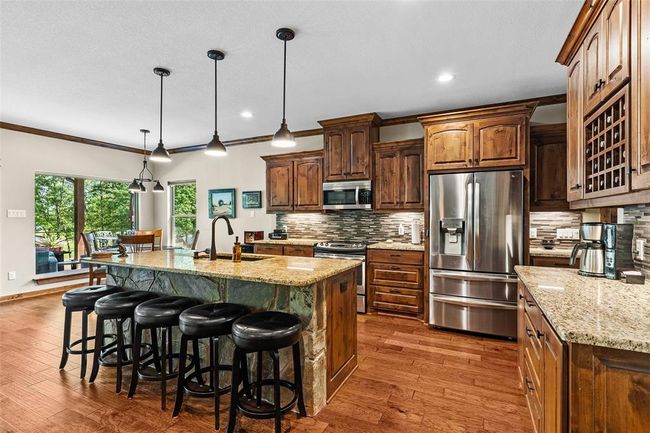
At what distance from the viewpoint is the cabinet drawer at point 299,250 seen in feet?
15.4

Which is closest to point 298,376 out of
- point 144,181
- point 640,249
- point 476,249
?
point 640,249

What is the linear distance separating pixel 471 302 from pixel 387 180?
1.87 metres

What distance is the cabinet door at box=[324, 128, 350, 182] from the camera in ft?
15.3

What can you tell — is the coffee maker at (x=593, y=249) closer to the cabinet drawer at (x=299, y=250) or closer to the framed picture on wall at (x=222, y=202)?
the cabinet drawer at (x=299, y=250)

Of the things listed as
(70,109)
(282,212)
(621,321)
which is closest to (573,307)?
(621,321)

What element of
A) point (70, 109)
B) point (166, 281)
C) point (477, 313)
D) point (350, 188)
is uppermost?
point (70, 109)

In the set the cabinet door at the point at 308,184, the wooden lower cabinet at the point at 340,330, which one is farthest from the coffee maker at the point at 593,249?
the cabinet door at the point at 308,184

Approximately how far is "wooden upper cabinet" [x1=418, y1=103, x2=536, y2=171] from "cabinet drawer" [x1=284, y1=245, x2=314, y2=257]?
2.01 meters

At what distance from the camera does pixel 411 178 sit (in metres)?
4.30

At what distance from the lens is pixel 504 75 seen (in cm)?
329

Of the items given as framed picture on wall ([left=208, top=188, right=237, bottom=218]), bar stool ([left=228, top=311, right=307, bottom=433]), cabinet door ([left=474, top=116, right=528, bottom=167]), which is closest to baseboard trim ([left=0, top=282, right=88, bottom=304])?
framed picture on wall ([left=208, top=188, right=237, bottom=218])

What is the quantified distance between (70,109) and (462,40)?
4.79m

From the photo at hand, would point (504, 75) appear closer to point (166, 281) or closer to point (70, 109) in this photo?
point (166, 281)

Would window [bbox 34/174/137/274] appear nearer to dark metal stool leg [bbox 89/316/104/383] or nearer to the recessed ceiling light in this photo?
dark metal stool leg [bbox 89/316/104/383]
